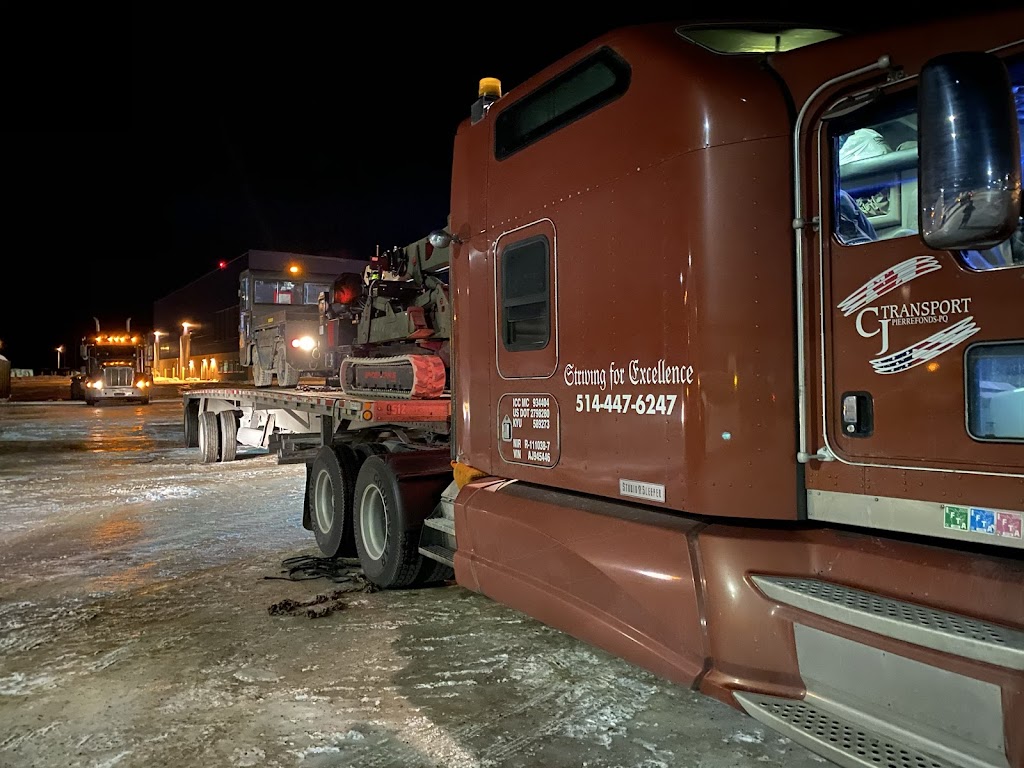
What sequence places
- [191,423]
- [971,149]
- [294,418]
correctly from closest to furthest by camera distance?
[971,149]
[294,418]
[191,423]

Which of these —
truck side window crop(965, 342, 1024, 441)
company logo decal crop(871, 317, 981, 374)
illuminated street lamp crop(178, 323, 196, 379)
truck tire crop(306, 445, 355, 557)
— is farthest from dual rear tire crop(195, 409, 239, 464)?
illuminated street lamp crop(178, 323, 196, 379)

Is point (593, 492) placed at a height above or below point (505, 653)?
above

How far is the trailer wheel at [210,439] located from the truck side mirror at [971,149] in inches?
535

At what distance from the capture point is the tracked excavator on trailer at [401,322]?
23.1ft

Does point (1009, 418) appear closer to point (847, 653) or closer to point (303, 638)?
point (847, 653)

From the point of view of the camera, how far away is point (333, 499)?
21.9 ft

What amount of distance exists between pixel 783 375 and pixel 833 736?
1.28m

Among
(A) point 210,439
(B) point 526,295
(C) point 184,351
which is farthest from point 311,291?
(C) point 184,351

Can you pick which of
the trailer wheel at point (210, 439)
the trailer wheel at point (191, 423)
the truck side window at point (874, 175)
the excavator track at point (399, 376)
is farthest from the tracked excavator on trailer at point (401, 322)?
the trailer wheel at point (191, 423)

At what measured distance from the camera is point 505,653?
4582 millimetres

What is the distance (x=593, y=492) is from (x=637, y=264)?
1.10m

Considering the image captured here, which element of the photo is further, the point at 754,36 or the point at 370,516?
the point at 370,516

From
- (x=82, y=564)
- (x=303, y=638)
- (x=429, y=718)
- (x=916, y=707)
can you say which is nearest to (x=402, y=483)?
(x=303, y=638)

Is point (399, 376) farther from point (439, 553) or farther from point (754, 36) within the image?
point (754, 36)
